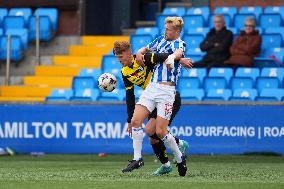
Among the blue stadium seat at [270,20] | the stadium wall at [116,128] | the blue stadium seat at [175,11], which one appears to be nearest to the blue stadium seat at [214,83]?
the stadium wall at [116,128]

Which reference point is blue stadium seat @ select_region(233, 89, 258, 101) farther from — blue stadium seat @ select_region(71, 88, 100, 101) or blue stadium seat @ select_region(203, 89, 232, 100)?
blue stadium seat @ select_region(71, 88, 100, 101)

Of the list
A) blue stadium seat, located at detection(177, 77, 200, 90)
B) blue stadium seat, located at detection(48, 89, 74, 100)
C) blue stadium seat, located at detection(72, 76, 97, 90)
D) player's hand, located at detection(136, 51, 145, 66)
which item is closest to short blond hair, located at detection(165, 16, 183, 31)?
player's hand, located at detection(136, 51, 145, 66)

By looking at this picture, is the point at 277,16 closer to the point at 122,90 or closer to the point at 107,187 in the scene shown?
the point at 122,90

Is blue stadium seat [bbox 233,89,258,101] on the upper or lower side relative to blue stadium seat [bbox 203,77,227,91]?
lower

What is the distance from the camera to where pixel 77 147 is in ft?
58.0

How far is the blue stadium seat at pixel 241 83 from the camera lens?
18141 millimetres

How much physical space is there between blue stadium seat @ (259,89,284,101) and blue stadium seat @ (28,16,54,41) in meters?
5.83

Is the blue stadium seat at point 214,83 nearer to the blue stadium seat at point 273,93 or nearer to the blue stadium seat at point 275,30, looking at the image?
the blue stadium seat at point 273,93

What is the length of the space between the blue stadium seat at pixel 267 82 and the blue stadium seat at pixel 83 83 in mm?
3386

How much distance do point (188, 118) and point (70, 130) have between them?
2.18 metres

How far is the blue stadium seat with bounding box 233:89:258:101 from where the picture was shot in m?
17.6

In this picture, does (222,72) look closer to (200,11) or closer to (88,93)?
(200,11)

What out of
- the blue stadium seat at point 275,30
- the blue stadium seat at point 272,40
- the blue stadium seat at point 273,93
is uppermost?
the blue stadium seat at point 275,30

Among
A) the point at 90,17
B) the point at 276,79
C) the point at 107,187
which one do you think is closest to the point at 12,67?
the point at 90,17
